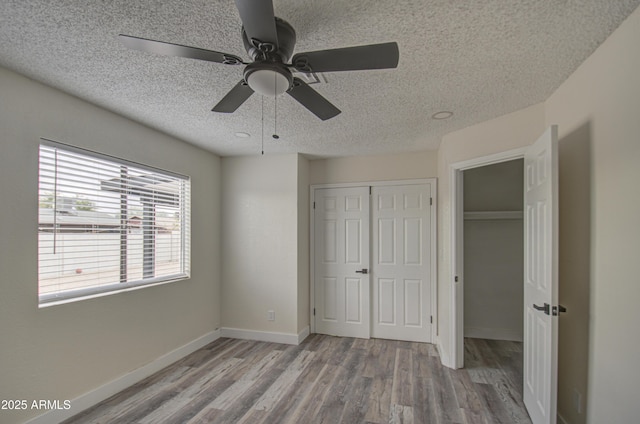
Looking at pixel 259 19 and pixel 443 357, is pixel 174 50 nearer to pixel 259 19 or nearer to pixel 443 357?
pixel 259 19

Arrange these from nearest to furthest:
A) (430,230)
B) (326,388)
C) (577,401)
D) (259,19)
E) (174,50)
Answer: (259,19) < (174,50) < (577,401) < (326,388) < (430,230)

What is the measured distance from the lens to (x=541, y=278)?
1.98 meters

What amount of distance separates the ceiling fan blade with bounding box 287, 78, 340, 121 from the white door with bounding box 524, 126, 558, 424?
4.57ft

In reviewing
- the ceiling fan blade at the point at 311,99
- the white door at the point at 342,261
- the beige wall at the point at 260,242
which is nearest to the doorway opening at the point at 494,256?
the white door at the point at 342,261

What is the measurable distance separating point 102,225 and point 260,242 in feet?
5.90

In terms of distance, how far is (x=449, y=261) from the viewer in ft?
10.0

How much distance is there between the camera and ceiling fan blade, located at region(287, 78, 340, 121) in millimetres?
1451

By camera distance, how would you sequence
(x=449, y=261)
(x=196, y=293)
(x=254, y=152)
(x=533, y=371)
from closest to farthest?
1. (x=533, y=371)
2. (x=449, y=261)
3. (x=196, y=293)
4. (x=254, y=152)

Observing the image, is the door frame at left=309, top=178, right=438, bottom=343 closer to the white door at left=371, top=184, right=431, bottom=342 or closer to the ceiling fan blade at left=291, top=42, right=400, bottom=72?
the white door at left=371, top=184, right=431, bottom=342

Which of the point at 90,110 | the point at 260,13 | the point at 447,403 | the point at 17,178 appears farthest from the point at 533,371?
the point at 90,110

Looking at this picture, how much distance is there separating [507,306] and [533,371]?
198cm

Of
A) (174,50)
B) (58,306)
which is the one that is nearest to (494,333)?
(174,50)

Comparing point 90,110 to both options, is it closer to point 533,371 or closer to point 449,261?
point 449,261

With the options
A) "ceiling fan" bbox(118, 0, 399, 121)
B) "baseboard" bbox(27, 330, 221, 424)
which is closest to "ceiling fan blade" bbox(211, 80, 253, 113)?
"ceiling fan" bbox(118, 0, 399, 121)
